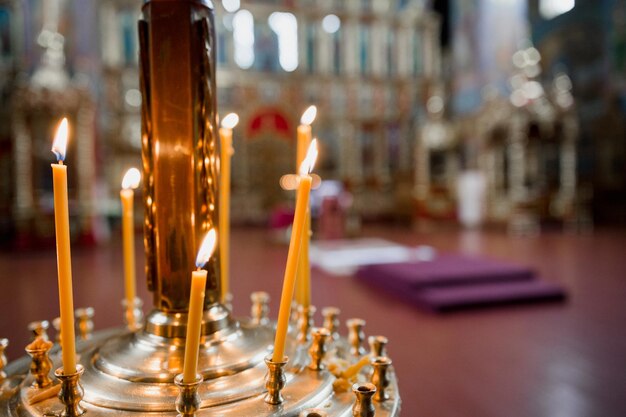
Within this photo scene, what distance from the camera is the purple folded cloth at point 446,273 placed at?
2844 mm

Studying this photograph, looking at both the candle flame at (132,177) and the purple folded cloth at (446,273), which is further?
the purple folded cloth at (446,273)

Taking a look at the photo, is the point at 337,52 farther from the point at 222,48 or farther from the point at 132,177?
the point at 132,177

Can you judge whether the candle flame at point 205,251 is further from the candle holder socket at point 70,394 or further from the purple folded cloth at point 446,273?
the purple folded cloth at point 446,273

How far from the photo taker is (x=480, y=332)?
2.19m

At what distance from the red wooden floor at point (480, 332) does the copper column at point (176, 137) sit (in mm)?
909

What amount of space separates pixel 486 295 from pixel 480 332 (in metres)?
0.57

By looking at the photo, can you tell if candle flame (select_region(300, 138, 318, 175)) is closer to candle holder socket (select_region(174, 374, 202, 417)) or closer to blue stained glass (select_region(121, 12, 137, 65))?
candle holder socket (select_region(174, 374, 202, 417))

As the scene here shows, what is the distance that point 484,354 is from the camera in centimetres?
188

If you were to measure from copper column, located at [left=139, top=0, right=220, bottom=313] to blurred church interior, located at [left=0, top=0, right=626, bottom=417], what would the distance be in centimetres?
93

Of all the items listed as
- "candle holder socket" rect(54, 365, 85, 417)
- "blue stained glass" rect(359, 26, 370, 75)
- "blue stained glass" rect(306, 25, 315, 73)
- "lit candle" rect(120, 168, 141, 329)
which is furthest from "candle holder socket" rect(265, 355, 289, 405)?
"blue stained glass" rect(359, 26, 370, 75)

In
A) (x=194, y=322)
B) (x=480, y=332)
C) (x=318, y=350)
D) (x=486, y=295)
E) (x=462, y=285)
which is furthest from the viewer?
(x=462, y=285)

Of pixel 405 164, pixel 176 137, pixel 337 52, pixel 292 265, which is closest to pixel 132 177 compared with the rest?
pixel 176 137

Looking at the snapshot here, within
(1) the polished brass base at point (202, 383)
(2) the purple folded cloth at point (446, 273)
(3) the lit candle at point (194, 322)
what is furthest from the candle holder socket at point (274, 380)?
(2) the purple folded cloth at point (446, 273)

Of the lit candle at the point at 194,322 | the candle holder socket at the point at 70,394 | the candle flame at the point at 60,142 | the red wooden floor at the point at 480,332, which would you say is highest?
the candle flame at the point at 60,142
